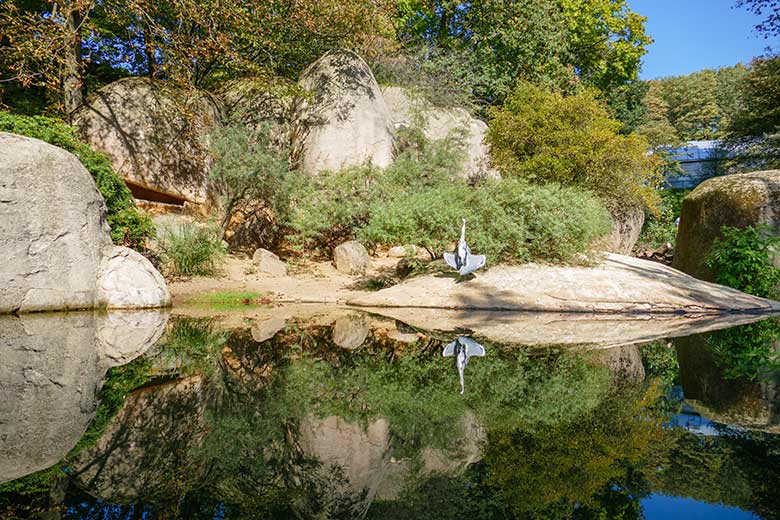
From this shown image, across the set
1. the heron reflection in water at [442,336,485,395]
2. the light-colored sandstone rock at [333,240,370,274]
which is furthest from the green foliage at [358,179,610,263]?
the heron reflection in water at [442,336,485,395]

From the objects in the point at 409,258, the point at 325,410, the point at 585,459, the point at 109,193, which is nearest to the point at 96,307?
the point at 109,193

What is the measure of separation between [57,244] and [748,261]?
1278 centimetres

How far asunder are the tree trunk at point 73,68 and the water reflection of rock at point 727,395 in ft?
45.8

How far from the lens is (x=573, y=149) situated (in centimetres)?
1534

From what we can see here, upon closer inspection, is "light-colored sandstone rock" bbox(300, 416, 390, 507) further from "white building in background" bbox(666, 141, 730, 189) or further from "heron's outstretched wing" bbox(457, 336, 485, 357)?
"white building in background" bbox(666, 141, 730, 189)

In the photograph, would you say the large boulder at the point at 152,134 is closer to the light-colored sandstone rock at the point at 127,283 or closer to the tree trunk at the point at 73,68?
the tree trunk at the point at 73,68

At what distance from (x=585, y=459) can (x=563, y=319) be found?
21.9 feet

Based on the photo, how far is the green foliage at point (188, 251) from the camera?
1245 centimetres

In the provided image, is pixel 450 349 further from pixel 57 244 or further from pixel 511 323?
pixel 57 244

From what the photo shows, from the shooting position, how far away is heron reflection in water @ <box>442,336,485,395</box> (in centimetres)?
546

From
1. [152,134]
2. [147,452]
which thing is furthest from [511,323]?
[152,134]

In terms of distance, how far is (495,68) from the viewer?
78.6 feet

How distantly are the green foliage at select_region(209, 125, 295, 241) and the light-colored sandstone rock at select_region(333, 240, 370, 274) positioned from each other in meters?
1.91

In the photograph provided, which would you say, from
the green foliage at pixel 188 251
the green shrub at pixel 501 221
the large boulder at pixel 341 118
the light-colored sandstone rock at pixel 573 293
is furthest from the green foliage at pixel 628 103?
the green foliage at pixel 188 251
